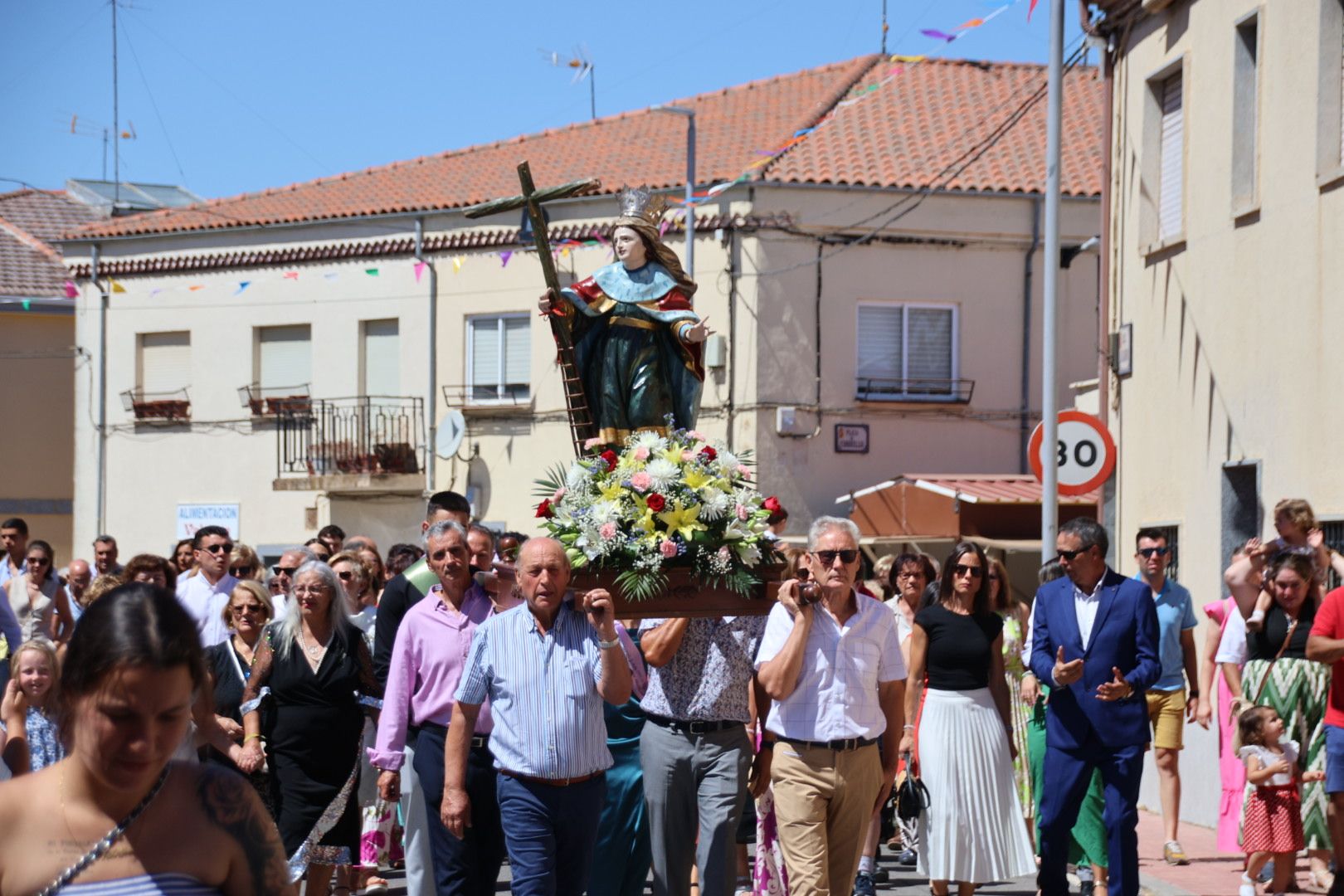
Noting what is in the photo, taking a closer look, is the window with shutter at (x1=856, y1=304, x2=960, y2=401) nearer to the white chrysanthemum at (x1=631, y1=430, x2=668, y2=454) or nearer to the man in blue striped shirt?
the white chrysanthemum at (x1=631, y1=430, x2=668, y2=454)

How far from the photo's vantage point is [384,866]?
12.1m

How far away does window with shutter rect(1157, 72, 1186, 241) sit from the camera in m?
15.2

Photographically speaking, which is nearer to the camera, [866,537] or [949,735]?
[949,735]

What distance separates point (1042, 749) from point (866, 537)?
48.0 ft

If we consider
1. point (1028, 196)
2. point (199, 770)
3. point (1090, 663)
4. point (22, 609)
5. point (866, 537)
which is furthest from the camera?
point (1028, 196)

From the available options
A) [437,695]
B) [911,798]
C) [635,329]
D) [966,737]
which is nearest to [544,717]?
[437,695]

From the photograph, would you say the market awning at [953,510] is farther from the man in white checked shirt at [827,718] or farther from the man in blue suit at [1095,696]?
the man in white checked shirt at [827,718]

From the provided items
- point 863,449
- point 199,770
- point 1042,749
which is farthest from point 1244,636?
point 863,449

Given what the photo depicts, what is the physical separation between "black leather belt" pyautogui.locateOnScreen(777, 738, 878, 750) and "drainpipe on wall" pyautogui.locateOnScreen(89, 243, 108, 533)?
26835 millimetres

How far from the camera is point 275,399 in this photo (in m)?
30.9

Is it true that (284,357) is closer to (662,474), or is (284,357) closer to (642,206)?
(642,206)

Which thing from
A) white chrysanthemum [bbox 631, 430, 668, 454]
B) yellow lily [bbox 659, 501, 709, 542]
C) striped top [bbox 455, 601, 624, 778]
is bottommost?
striped top [bbox 455, 601, 624, 778]

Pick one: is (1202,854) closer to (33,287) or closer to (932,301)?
(932,301)

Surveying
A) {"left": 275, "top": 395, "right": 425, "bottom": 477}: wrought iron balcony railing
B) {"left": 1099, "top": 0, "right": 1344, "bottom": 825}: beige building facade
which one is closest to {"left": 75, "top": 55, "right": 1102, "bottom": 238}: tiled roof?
{"left": 275, "top": 395, "right": 425, "bottom": 477}: wrought iron balcony railing
